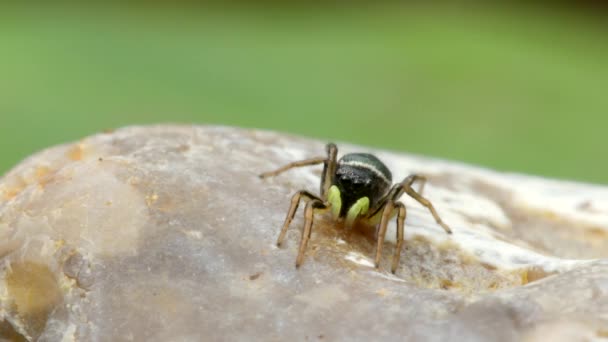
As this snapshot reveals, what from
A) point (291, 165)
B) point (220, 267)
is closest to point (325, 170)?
point (291, 165)

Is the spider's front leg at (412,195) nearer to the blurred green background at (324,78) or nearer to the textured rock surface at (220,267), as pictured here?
the textured rock surface at (220,267)

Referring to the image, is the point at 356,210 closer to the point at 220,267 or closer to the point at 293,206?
the point at 293,206

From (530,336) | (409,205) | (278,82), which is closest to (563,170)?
(278,82)

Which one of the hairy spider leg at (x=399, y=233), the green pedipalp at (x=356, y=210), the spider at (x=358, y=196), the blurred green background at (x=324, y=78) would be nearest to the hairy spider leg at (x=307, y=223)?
the spider at (x=358, y=196)

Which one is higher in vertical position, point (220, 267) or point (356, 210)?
point (356, 210)

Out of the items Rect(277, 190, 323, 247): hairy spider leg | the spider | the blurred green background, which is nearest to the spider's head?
the spider

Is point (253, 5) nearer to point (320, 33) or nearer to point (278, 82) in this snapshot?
point (320, 33)
